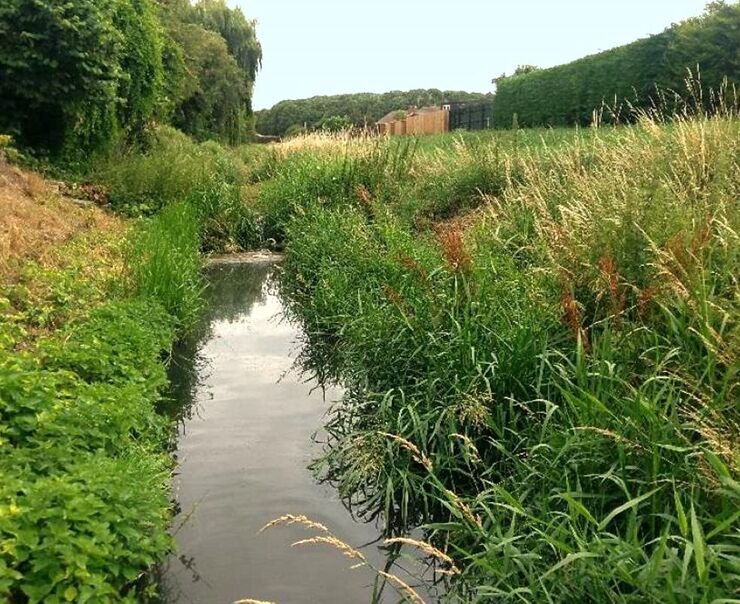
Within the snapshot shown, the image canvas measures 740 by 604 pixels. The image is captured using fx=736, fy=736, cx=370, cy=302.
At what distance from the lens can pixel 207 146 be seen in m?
23.5

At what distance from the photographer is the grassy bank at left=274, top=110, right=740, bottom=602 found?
2.52 metres

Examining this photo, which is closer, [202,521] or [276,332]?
[202,521]

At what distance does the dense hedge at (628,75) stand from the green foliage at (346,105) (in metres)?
44.6

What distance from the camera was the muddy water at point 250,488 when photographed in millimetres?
3275

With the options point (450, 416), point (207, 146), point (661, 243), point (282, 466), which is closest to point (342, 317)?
point (282, 466)

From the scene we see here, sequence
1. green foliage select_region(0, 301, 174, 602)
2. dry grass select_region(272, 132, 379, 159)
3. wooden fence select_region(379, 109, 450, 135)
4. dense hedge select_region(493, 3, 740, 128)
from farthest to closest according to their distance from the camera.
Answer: wooden fence select_region(379, 109, 450, 135) → dense hedge select_region(493, 3, 740, 128) → dry grass select_region(272, 132, 379, 159) → green foliage select_region(0, 301, 174, 602)

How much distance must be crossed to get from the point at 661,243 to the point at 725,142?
8.53ft

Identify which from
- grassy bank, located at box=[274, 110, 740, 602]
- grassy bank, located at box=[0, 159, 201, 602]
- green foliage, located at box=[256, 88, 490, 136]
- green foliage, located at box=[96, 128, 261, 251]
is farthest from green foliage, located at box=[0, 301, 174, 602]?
green foliage, located at box=[256, 88, 490, 136]

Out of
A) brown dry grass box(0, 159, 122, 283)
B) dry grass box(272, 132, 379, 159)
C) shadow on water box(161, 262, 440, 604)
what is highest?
dry grass box(272, 132, 379, 159)

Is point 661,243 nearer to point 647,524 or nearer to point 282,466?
point 647,524

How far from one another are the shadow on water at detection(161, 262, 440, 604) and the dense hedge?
23.5 feet

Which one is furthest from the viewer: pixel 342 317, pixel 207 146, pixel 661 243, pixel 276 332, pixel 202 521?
pixel 207 146

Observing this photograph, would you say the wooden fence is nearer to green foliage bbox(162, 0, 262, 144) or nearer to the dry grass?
green foliage bbox(162, 0, 262, 144)

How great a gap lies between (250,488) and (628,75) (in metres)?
17.3
